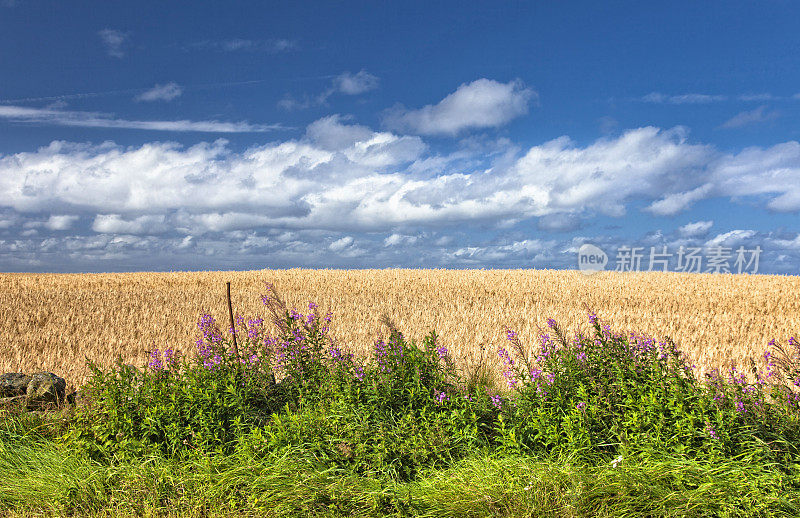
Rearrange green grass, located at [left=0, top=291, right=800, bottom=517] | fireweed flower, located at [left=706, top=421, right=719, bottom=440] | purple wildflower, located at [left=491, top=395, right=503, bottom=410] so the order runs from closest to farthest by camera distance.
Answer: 1. green grass, located at [left=0, top=291, right=800, bottom=517]
2. fireweed flower, located at [left=706, top=421, right=719, bottom=440]
3. purple wildflower, located at [left=491, top=395, right=503, bottom=410]

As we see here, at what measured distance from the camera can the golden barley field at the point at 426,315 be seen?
11789 mm

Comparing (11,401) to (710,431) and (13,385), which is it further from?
(710,431)

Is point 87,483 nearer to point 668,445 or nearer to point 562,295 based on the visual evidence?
point 668,445

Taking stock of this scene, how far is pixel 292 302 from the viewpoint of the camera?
20594mm

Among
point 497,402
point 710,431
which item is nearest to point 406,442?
point 497,402

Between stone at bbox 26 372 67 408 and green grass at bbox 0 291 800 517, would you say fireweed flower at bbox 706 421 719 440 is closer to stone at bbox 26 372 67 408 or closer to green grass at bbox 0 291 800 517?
green grass at bbox 0 291 800 517

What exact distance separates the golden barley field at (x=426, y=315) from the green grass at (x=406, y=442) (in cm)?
405

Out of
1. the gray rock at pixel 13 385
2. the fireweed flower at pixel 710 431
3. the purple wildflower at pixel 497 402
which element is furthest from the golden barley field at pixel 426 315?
the fireweed flower at pixel 710 431

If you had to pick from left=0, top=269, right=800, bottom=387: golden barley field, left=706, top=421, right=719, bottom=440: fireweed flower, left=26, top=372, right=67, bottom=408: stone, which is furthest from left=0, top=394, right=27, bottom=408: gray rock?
left=706, top=421, right=719, bottom=440: fireweed flower

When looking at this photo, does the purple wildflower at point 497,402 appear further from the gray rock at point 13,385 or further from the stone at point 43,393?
the gray rock at point 13,385

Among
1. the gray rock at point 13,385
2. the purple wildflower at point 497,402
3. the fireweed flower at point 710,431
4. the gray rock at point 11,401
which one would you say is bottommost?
the gray rock at point 11,401

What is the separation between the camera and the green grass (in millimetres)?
4285

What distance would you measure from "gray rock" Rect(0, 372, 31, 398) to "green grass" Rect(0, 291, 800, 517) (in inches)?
38.4

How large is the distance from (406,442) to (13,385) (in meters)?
5.54
